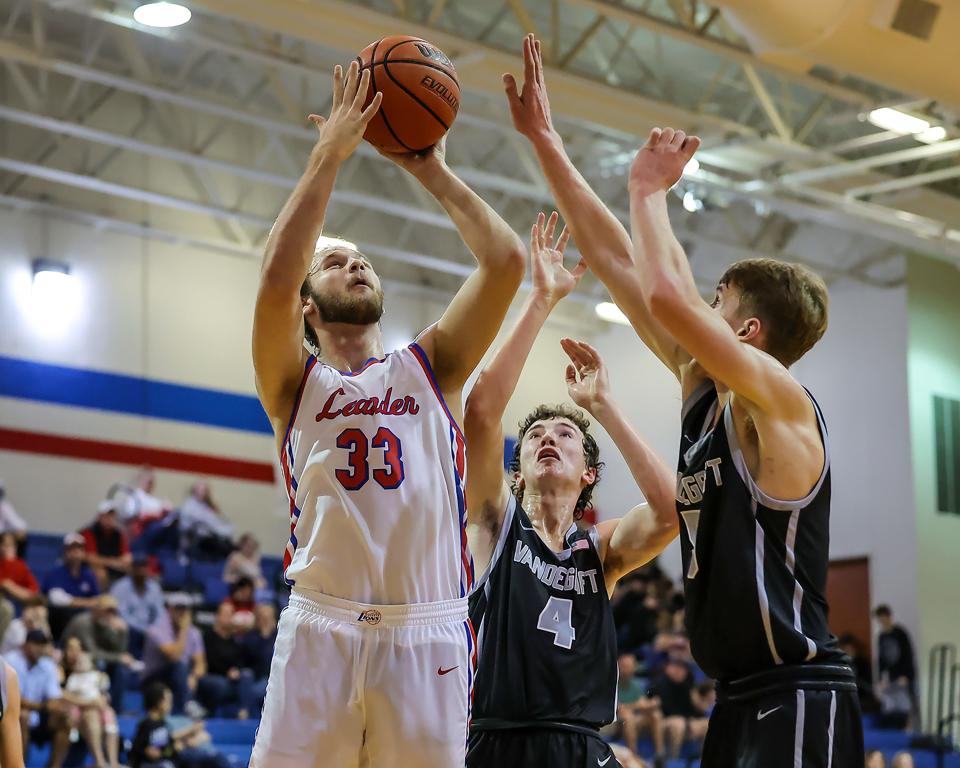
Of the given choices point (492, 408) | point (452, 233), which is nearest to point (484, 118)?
point (452, 233)

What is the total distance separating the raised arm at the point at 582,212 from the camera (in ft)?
13.5

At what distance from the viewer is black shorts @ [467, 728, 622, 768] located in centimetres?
445

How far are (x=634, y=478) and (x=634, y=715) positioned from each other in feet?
33.2

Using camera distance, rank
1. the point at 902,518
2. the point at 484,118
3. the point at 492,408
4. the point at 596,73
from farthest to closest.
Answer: the point at 902,518 < the point at 596,73 < the point at 484,118 < the point at 492,408

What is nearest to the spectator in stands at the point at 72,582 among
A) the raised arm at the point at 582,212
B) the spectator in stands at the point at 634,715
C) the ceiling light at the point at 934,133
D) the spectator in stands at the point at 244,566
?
the spectator in stands at the point at 244,566

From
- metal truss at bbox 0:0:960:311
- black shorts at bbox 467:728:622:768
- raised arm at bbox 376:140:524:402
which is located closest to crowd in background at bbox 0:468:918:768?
metal truss at bbox 0:0:960:311

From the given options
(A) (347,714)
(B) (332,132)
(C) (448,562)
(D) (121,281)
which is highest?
(D) (121,281)

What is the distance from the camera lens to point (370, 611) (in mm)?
3729

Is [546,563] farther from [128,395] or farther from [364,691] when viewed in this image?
[128,395]

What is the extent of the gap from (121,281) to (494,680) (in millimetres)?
14914

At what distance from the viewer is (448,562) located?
3.87 metres

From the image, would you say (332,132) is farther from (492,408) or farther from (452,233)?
(452,233)

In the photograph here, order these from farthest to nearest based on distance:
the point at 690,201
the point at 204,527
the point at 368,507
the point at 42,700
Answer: the point at 204,527
the point at 690,201
the point at 42,700
the point at 368,507

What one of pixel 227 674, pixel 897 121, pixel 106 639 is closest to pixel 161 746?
pixel 106 639
